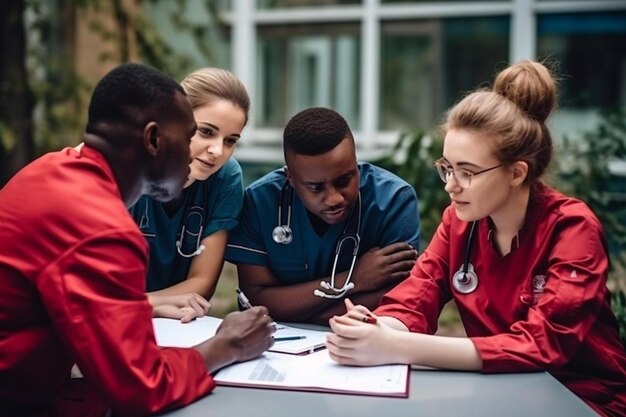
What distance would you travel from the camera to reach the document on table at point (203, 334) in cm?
168

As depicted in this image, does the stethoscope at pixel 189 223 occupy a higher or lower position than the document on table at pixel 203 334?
higher

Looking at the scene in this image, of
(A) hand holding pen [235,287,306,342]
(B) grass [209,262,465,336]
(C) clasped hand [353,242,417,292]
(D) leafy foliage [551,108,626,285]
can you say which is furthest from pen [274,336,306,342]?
(B) grass [209,262,465,336]

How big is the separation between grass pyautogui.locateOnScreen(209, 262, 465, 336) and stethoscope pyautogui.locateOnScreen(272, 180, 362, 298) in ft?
5.81

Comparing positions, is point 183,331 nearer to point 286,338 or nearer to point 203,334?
point 203,334

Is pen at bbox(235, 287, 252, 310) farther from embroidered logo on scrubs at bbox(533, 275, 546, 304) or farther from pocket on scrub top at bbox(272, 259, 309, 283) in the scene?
embroidered logo on scrubs at bbox(533, 275, 546, 304)

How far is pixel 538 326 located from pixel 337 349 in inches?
16.0

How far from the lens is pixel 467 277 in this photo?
181cm

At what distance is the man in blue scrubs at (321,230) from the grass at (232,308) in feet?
5.70

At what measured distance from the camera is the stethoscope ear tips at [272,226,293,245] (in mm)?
2109

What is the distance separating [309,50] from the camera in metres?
6.10

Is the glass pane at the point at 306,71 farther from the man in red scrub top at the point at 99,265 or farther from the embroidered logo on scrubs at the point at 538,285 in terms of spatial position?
the man in red scrub top at the point at 99,265

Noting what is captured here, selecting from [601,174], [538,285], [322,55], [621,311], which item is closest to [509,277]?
[538,285]

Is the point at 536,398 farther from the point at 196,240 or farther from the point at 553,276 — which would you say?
the point at 196,240

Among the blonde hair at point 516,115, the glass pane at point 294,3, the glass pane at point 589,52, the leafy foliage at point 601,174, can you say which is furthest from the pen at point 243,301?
the glass pane at point 294,3
